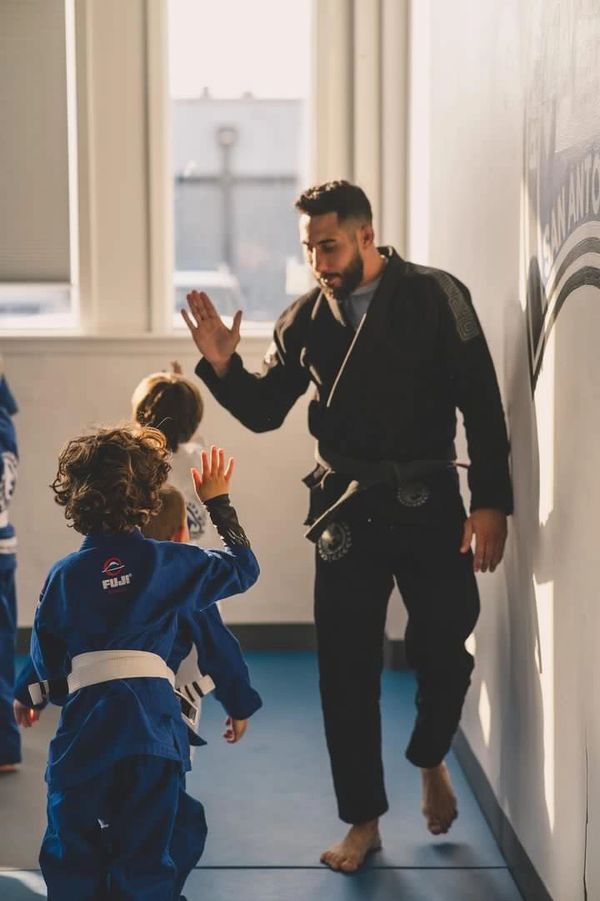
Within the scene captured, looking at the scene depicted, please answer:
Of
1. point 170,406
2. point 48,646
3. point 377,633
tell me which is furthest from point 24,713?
A: point 170,406

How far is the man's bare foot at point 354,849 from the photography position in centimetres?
308

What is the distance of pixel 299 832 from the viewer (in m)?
3.33

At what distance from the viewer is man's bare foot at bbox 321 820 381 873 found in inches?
121

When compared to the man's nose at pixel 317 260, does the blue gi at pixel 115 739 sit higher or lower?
lower

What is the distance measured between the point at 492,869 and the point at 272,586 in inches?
88.2

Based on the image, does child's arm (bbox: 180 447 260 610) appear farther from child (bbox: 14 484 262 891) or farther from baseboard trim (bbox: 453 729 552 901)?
baseboard trim (bbox: 453 729 552 901)

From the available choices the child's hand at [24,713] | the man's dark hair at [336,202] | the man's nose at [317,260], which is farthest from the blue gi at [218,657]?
the man's dark hair at [336,202]

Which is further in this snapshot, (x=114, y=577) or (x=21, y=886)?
(x=21, y=886)

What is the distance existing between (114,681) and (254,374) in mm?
1199

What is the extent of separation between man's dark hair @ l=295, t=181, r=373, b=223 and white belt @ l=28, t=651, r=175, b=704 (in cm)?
125

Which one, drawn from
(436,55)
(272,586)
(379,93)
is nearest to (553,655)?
(436,55)

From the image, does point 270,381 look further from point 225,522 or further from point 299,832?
point 299,832

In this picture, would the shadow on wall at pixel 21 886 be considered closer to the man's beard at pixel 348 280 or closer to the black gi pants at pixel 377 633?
the black gi pants at pixel 377 633

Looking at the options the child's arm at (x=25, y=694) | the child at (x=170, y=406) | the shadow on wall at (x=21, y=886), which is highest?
the child at (x=170, y=406)
